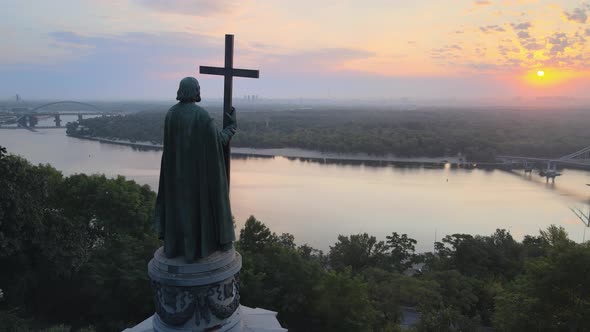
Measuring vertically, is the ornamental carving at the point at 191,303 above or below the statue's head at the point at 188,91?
below

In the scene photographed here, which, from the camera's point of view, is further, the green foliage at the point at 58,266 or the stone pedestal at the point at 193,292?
Result: the green foliage at the point at 58,266

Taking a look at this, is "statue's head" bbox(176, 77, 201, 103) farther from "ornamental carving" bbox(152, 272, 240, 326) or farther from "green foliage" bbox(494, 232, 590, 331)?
"green foliage" bbox(494, 232, 590, 331)

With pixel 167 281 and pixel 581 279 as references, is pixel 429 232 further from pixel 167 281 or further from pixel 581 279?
pixel 167 281

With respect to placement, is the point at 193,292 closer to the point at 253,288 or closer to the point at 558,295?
the point at 253,288

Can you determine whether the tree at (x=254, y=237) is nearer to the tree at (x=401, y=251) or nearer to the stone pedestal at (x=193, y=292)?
the tree at (x=401, y=251)

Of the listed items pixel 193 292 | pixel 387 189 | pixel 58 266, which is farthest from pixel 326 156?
pixel 193 292

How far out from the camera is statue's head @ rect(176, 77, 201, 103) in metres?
3.53

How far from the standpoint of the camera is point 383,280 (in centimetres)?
1211

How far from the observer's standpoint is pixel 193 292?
3.42 m

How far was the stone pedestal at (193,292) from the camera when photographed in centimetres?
340

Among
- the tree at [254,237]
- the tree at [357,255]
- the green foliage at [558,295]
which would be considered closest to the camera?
the green foliage at [558,295]

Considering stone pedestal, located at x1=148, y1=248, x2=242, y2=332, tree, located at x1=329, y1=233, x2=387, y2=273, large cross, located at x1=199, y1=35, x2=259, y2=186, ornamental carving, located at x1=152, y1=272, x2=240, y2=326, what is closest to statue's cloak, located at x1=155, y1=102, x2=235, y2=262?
stone pedestal, located at x1=148, y1=248, x2=242, y2=332

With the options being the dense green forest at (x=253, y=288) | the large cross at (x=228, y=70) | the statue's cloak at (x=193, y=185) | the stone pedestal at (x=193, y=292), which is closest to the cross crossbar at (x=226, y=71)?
the large cross at (x=228, y=70)

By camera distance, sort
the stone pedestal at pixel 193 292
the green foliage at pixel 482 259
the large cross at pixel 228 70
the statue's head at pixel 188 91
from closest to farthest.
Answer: the stone pedestal at pixel 193 292 < the statue's head at pixel 188 91 < the large cross at pixel 228 70 < the green foliage at pixel 482 259
